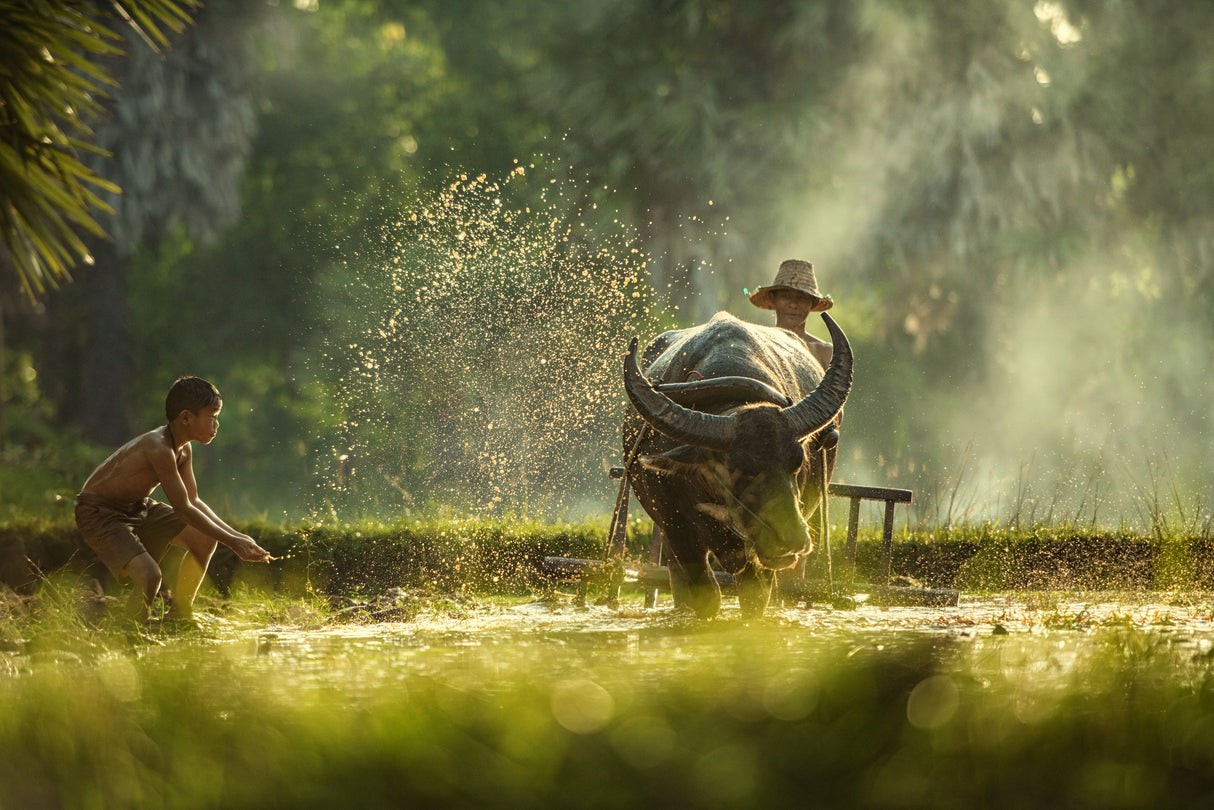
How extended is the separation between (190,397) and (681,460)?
270cm

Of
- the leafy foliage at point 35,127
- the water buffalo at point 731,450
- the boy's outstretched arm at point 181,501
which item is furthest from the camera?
the water buffalo at point 731,450

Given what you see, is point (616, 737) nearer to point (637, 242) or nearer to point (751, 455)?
point (751, 455)

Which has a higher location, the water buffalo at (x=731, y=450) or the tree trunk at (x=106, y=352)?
the tree trunk at (x=106, y=352)

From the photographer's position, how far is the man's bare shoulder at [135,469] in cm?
597

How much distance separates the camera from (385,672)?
15.7 feet

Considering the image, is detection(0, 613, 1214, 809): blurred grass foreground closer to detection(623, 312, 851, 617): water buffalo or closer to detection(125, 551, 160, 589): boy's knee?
detection(125, 551, 160, 589): boy's knee

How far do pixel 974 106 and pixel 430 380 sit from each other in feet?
40.4

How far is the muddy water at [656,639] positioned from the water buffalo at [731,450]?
427 mm

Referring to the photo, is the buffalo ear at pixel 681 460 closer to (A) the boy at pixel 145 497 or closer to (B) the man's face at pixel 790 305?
(A) the boy at pixel 145 497

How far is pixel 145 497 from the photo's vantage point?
6.24m

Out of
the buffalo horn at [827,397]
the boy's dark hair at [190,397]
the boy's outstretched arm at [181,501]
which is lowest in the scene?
the boy's outstretched arm at [181,501]

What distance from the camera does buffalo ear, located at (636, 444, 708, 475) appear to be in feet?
21.7

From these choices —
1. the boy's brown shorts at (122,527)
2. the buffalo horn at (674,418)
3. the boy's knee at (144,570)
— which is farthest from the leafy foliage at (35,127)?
the buffalo horn at (674,418)

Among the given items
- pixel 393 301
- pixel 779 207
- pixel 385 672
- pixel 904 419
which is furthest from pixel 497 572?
pixel 904 419
